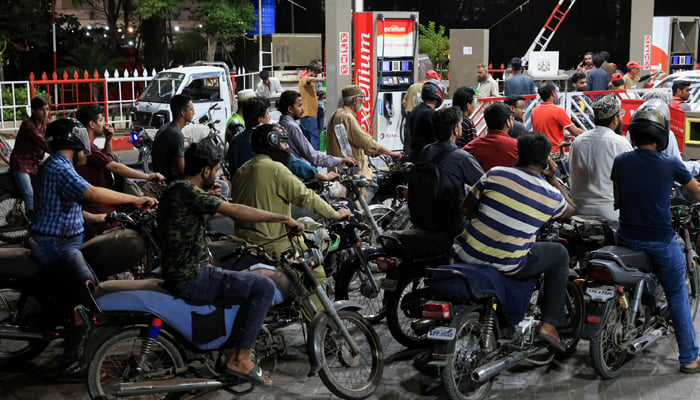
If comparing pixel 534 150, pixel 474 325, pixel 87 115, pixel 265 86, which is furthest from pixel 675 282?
pixel 265 86

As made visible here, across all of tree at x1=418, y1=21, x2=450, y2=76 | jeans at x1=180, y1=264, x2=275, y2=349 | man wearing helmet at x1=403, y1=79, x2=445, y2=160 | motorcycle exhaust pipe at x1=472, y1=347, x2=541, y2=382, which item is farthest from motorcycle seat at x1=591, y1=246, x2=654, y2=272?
tree at x1=418, y1=21, x2=450, y2=76

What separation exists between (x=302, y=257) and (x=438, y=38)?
23123 mm

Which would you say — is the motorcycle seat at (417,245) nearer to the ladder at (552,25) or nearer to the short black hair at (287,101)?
the short black hair at (287,101)

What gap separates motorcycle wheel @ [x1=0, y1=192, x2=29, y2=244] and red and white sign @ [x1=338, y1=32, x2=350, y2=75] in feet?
19.0

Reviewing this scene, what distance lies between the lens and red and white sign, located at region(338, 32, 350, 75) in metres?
14.4

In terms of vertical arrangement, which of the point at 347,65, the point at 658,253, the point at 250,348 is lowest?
the point at 250,348

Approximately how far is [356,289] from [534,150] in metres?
2.17

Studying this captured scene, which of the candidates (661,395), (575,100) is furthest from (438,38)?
(661,395)

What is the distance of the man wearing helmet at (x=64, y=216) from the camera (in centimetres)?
602

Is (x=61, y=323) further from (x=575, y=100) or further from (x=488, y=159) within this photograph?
(x=575, y=100)

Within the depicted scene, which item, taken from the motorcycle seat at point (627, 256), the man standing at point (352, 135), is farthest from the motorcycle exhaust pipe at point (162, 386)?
the man standing at point (352, 135)

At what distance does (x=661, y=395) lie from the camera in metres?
6.00

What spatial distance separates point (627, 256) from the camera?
618cm

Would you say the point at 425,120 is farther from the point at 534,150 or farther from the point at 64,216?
the point at 64,216
